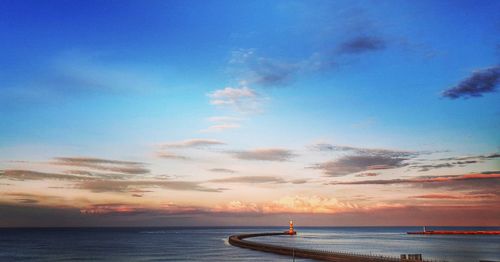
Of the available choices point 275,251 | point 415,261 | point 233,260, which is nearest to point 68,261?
point 233,260

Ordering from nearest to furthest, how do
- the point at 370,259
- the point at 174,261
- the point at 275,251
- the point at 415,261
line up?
the point at 415,261 < the point at 370,259 < the point at 174,261 < the point at 275,251

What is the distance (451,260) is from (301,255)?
101 feet

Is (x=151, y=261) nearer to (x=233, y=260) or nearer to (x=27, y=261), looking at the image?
(x=233, y=260)

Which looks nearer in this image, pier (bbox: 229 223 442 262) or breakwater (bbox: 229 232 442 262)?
pier (bbox: 229 223 442 262)

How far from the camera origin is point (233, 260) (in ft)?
306

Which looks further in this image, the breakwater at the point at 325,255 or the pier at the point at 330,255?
the breakwater at the point at 325,255

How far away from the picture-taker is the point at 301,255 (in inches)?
3920

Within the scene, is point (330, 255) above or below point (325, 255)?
above

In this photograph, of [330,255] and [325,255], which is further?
[325,255]

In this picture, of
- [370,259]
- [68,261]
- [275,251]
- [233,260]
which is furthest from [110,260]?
[370,259]

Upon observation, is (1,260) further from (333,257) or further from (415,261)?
(415,261)

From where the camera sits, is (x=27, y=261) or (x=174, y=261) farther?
(x=27, y=261)

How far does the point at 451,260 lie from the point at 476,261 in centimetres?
467

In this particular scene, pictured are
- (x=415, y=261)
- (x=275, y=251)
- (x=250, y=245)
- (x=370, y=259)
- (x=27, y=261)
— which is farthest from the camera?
(x=250, y=245)
